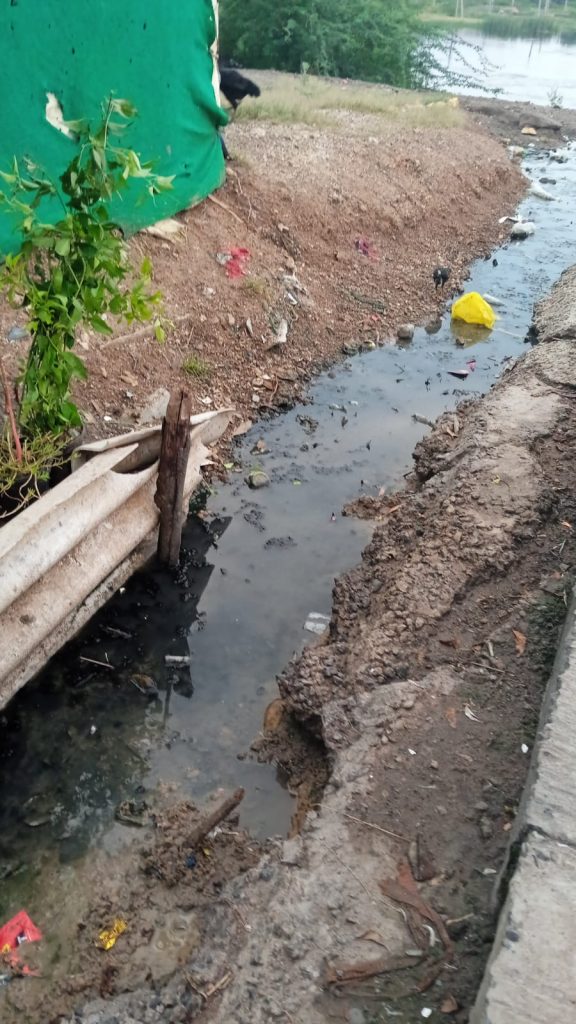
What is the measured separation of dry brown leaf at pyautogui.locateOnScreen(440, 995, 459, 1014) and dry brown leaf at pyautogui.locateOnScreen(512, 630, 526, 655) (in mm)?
1385

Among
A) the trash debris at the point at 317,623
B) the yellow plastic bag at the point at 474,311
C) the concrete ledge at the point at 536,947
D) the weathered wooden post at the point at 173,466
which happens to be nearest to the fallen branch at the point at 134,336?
the weathered wooden post at the point at 173,466

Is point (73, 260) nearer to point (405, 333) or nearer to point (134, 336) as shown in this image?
point (134, 336)

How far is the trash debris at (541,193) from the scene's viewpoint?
39.5ft

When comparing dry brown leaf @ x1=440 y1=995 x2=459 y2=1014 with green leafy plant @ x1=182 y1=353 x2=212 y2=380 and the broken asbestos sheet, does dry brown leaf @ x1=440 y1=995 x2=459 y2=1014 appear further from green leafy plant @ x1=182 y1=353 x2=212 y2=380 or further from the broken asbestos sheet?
green leafy plant @ x1=182 y1=353 x2=212 y2=380

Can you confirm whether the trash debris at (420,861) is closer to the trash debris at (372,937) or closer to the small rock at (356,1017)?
the trash debris at (372,937)

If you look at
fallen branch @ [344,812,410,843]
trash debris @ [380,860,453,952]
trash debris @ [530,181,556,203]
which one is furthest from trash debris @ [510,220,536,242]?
trash debris @ [380,860,453,952]

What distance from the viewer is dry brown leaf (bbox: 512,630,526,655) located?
10.2ft

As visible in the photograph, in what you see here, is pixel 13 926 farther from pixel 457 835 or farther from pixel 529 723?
pixel 529 723

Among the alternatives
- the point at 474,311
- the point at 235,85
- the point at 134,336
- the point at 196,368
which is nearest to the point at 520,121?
the point at 235,85

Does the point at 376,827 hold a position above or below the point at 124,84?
below

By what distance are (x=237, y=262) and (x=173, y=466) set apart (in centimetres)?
344

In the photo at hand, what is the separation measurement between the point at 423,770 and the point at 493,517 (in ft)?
5.42

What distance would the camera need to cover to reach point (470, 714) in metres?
2.88

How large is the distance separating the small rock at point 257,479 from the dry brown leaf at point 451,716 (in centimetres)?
263
